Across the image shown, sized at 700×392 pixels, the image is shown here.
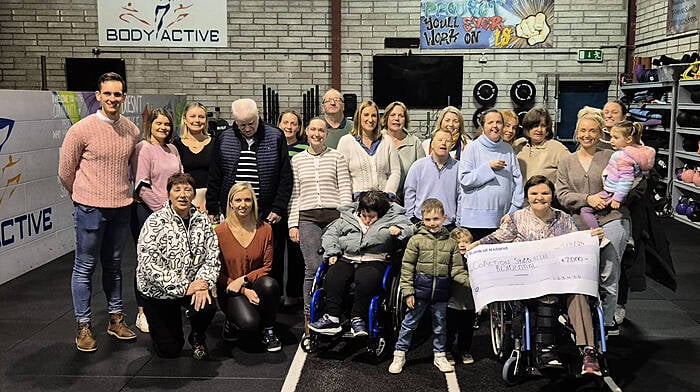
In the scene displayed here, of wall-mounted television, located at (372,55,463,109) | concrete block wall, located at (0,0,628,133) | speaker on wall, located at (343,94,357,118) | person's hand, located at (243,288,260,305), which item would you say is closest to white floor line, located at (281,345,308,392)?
person's hand, located at (243,288,260,305)

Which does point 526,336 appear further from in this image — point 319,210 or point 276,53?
point 276,53

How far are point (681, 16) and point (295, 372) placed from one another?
7632mm

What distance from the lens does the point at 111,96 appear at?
3.65 meters

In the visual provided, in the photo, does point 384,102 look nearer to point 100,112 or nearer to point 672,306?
→ point 672,306

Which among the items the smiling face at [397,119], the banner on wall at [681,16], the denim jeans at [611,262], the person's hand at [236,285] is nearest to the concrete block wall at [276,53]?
the banner on wall at [681,16]

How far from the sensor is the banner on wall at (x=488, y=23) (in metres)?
10.5

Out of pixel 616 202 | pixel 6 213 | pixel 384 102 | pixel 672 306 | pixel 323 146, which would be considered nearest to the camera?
pixel 616 202

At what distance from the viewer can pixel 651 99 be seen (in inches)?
353

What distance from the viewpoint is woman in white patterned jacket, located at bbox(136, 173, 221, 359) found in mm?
3674

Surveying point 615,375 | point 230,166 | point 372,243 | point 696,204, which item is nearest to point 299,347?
point 372,243

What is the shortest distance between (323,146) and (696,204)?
5.54 meters

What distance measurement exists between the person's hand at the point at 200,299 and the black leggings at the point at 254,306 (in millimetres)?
254

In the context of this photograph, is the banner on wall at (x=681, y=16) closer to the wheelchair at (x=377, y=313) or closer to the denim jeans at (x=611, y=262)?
the denim jeans at (x=611, y=262)

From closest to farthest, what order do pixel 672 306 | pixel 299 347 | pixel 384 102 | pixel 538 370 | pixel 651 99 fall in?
1. pixel 538 370
2. pixel 299 347
3. pixel 672 306
4. pixel 651 99
5. pixel 384 102
